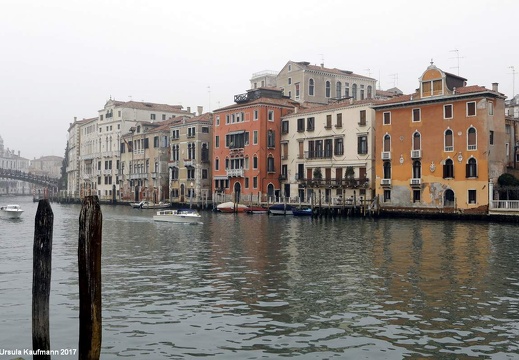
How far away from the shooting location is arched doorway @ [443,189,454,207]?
43156 millimetres

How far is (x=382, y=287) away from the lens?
601 inches

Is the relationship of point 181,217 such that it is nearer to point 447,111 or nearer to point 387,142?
point 387,142

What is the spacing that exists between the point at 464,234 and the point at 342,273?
15.4 m

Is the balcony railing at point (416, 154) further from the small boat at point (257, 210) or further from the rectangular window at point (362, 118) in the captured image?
the small boat at point (257, 210)

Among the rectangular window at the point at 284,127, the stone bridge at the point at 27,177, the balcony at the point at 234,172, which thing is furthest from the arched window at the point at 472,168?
the stone bridge at the point at 27,177

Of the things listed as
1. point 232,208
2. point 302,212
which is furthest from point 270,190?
point 302,212

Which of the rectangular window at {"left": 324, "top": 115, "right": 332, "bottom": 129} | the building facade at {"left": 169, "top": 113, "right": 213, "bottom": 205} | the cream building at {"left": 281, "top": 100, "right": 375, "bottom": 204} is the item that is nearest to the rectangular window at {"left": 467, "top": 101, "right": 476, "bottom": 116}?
the cream building at {"left": 281, "top": 100, "right": 375, "bottom": 204}

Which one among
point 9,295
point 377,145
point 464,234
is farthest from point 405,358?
point 377,145

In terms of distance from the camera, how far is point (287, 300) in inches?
535

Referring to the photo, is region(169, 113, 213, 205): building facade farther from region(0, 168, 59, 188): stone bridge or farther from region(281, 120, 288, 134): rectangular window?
region(0, 168, 59, 188): stone bridge

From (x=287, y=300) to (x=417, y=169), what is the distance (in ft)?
112

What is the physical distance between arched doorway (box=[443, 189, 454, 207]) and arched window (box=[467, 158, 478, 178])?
193 cm

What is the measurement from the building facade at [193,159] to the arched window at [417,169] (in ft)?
82.6

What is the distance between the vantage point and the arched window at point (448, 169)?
43125mm
